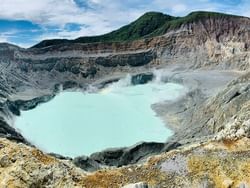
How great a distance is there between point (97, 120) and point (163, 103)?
1700 centimetres

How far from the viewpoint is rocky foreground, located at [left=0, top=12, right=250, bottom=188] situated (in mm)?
23609

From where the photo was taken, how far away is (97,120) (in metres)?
97.7

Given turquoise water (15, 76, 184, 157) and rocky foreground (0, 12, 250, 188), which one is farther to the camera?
turquoise water (15, 76, 184, 157)

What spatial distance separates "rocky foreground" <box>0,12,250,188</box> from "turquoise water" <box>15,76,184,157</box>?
10.4 ft

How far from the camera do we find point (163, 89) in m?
134

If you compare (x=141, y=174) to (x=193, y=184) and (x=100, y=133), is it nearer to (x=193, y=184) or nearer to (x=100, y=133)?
(x=193, y=184)

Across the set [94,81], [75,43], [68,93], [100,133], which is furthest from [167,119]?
[75,43]

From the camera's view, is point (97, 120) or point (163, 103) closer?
point (97, 120)

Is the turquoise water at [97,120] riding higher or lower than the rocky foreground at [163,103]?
lower

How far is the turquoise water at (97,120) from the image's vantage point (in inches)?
2965

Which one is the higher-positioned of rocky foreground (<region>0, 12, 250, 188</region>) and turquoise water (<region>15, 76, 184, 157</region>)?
rocky foreground (<region>0, 12, 250, 188</region>)

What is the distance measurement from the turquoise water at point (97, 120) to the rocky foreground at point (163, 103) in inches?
125

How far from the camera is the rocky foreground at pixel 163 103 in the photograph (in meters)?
23.6

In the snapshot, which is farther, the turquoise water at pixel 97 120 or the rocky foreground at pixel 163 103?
the turquoise water at pixel 97 120
